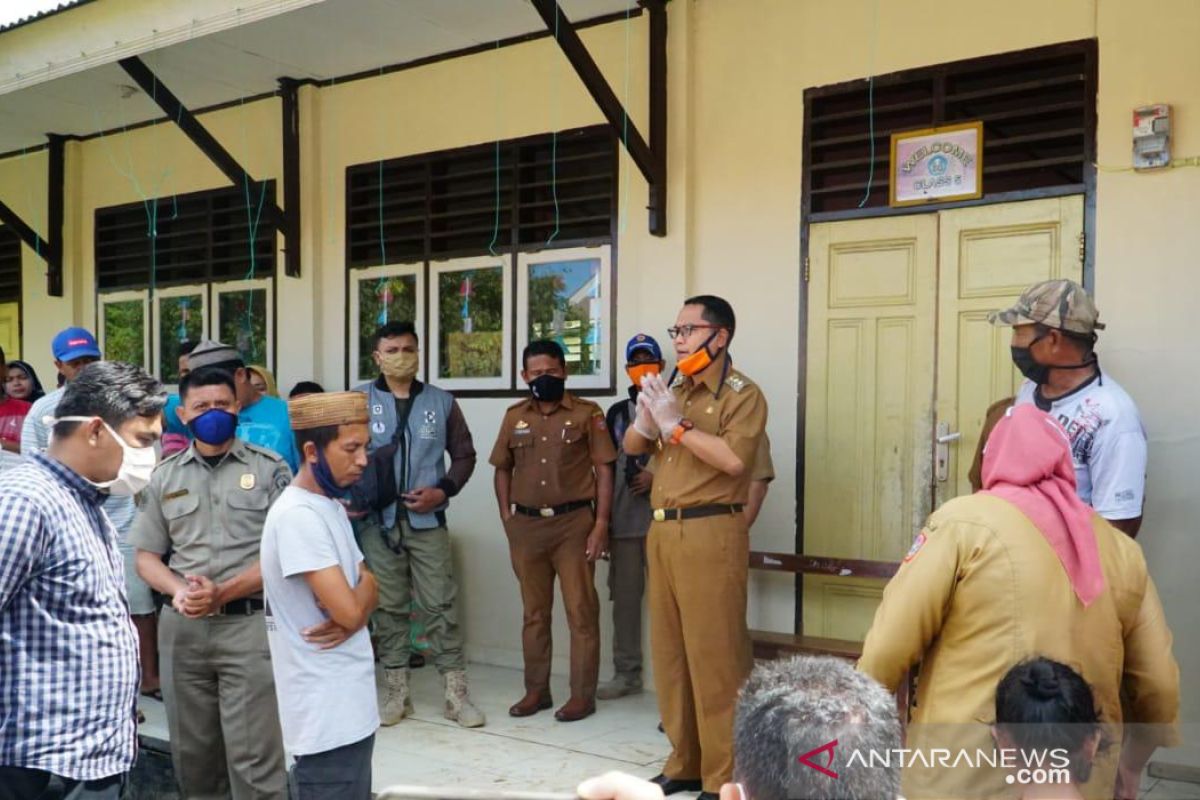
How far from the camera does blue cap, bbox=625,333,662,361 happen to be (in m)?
5.26

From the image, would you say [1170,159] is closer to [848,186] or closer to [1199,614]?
[848,186]

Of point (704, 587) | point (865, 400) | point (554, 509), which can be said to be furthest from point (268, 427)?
point (865, 400)

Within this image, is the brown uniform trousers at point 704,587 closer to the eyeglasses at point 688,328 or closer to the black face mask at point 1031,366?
the eyeglasses at point 688,328

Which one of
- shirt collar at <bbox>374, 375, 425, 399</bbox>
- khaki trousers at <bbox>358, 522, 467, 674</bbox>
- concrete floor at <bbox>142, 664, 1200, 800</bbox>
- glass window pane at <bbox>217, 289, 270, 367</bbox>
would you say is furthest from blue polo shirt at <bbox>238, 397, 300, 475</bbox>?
glass window pane at <bbox>217, 289, 270, 367</bbox>

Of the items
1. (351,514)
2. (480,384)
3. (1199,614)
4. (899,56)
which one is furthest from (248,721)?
(899,56)

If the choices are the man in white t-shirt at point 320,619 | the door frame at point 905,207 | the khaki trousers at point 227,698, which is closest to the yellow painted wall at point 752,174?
the door frame at point 905,207

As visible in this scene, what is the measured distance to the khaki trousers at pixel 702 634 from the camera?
13.7 feet

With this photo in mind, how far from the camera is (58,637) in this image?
2.44 m

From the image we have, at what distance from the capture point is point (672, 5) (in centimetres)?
568

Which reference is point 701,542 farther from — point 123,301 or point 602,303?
point 123,301

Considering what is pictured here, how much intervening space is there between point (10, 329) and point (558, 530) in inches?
236

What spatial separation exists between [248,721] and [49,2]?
4.10 metres

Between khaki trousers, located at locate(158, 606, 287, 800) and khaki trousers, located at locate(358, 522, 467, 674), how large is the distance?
5.73 ft

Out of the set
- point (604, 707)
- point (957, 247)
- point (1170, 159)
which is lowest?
point (604, 707)
